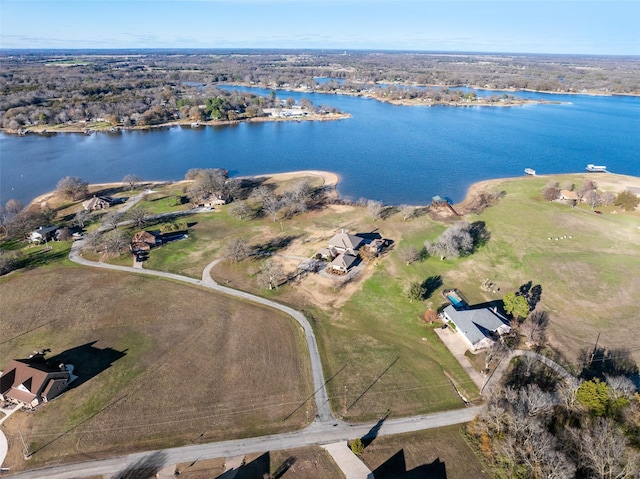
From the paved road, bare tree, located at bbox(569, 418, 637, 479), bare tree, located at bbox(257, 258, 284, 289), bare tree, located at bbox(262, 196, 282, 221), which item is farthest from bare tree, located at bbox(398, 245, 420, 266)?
bare tree, located at bbox(569, 418, 637, 479)

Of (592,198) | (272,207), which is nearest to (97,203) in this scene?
(272,207)

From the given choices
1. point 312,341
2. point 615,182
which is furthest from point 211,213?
point 615,182

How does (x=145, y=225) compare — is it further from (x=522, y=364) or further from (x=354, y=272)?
(x=522, y=364)

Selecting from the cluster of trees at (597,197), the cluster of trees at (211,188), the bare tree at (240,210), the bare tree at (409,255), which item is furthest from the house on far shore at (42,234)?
the cluster of trees at (597,197)

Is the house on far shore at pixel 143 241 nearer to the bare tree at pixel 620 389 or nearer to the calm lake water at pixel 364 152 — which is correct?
the calm lake water at pixel 364 152

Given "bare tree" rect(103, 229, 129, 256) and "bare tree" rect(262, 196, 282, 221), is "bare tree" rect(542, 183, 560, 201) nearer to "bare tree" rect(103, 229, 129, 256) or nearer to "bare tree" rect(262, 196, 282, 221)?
"bare tree" rect(262, 196, 282, 221)

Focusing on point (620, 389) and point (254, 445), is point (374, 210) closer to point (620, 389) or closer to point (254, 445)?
point (620, 389)
